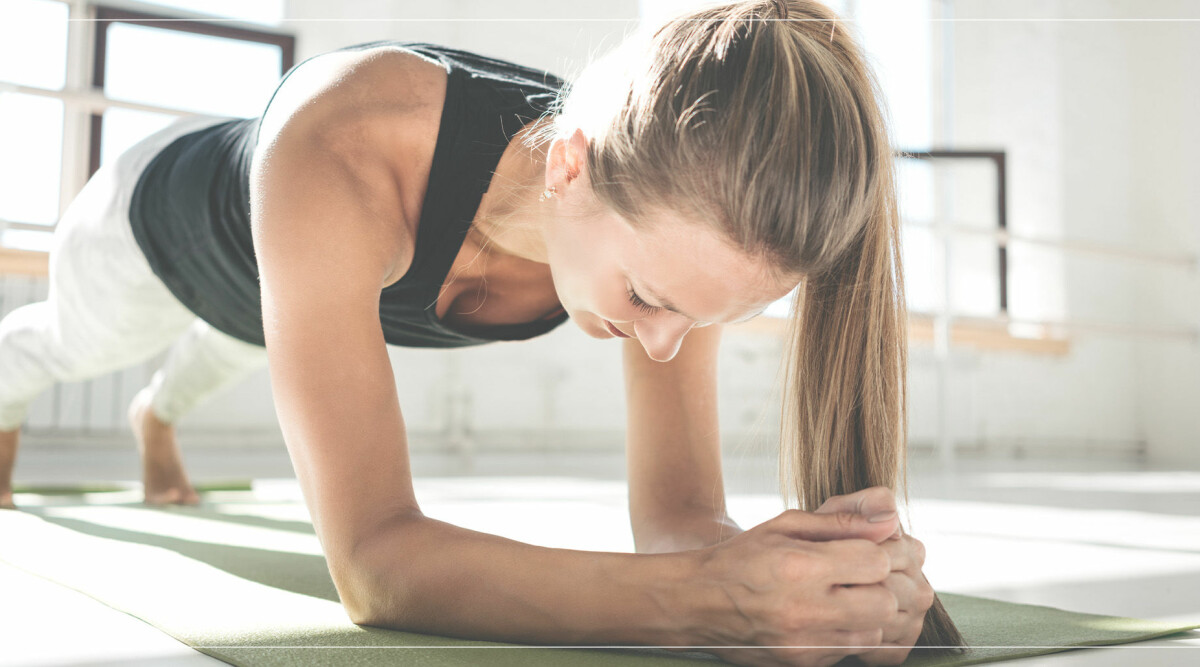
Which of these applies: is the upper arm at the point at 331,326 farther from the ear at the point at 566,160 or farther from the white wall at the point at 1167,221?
the white wall at the point at 1167,221

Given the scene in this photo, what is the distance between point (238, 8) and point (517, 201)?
374 millimetres

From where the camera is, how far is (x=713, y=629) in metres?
0.55

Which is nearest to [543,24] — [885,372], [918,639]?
[885,372]

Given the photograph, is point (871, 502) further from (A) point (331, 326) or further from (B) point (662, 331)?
(A) point (331, 326)

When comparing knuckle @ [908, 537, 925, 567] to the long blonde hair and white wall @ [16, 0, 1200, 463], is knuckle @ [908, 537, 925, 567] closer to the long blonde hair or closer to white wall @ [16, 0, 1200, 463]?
the long blonde hair

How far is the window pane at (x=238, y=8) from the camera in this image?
88cm

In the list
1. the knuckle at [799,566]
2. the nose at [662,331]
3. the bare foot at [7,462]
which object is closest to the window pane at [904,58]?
the nose at [662,331]

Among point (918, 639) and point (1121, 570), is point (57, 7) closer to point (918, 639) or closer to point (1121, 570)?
point (918, 639)

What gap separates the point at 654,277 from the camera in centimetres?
59

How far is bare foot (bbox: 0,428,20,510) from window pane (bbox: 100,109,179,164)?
1.62 ft

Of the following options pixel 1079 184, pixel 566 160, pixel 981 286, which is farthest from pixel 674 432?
pixel 981 286

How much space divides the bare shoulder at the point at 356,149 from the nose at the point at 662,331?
7.4 inches

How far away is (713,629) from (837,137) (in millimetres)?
289

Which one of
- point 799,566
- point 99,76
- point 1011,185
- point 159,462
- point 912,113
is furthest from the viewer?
point 159,462
